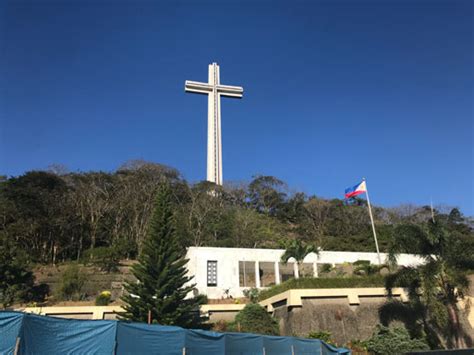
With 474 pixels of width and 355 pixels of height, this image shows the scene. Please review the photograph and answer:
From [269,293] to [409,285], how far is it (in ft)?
25.7

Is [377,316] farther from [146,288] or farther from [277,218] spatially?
[277,218]

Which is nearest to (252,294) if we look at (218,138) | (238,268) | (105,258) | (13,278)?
(238,268)

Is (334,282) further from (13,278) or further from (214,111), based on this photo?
(214,111)

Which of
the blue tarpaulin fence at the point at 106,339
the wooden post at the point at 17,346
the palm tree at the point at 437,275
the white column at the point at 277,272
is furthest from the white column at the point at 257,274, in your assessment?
the wooden post at the point at 17,346

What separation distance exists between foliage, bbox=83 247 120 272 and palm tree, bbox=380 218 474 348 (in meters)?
22.1

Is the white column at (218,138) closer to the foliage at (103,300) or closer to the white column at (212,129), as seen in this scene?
the white column at (212,129)

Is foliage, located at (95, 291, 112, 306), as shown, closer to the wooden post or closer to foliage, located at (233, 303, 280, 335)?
foliage, located at (233, 303, 280, 335)

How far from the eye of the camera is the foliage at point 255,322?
18.8m

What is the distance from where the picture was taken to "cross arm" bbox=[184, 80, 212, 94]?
53.9 m

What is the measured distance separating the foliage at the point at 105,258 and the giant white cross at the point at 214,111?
1933 centimetres

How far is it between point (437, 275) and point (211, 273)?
15122mm

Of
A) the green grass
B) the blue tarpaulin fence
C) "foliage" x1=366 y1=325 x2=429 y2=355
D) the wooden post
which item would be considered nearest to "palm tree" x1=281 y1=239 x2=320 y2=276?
the green grass

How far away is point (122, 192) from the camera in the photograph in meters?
39.2

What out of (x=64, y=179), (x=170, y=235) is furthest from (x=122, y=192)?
(x=170, y=235)
